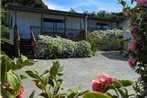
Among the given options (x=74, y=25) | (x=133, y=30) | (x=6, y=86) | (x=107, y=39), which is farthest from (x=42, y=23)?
(x=6, y=86)

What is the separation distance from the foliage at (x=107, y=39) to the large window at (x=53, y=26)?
139 inches

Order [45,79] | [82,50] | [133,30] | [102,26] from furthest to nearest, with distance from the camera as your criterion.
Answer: [102,26], [82,50], [133,30], [45,79]

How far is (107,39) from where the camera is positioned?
38656 millimetres

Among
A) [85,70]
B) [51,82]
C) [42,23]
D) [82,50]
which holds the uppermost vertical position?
[42,23]

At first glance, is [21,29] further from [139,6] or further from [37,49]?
[139,6]

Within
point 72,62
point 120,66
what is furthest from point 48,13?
point 120,66

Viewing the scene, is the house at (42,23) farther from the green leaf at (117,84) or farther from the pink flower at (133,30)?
the green leaf at (117,84)

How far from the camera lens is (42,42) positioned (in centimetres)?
2769

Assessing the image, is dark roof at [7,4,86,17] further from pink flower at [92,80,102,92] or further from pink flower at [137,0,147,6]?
pink flower at [92,80,102,92]

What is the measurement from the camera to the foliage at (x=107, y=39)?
123 feet

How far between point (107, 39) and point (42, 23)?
838 cm

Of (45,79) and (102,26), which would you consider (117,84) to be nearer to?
(45,79)

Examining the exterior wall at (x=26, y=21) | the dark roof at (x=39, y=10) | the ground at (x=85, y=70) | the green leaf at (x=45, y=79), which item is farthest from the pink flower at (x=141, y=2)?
the dark roof at (x=39, y=10)

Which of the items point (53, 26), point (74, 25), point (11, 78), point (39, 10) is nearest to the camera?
point (11, 78)
